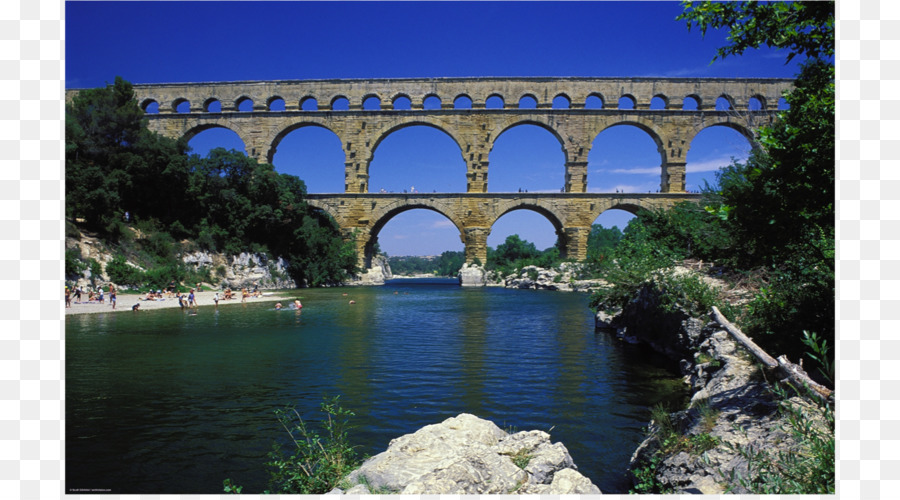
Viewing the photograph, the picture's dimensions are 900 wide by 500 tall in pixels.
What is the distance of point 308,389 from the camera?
5969mm

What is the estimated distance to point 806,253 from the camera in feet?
16.2

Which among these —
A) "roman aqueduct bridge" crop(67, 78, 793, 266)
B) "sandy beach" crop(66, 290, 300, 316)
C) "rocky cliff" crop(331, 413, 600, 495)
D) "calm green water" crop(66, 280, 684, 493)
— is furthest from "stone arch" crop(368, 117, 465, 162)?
"rocky cliff" crop(331, 413, 600, 495)

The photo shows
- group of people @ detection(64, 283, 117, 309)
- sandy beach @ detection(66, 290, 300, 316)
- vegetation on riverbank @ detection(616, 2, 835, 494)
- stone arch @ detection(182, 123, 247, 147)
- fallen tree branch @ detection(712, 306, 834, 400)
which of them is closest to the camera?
vegetation on riverbank @ detection(616, 2, 835, 494)

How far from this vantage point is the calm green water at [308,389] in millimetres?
3893

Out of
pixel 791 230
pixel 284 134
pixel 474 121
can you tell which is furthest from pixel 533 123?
pixel 791 230

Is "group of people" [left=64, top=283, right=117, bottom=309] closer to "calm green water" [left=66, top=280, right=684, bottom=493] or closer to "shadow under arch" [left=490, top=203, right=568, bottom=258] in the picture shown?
"calm green water" [left=66, top=280, right=684, bottom=493]

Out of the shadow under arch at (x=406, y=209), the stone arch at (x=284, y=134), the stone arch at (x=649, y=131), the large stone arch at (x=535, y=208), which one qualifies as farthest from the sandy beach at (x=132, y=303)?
the stone arch at (x=649, y=131)

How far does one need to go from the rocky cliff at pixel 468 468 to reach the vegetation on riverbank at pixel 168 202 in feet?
58.1

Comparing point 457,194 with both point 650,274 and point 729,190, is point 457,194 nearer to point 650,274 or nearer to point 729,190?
point 650,274

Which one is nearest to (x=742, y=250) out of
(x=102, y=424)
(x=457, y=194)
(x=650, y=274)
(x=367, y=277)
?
(x=650, y=274)

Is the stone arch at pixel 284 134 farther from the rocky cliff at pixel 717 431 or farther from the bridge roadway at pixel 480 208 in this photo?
the rocky cliff at pixel 717 431

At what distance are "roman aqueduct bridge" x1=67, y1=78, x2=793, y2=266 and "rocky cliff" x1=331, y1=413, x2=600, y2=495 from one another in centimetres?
2644

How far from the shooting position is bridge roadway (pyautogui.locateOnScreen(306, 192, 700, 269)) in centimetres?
2923

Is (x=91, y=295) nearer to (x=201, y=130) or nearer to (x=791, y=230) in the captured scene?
(x=201, y=130)
